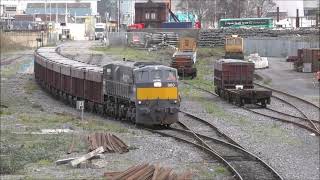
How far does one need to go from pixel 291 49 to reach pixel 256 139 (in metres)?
55.6

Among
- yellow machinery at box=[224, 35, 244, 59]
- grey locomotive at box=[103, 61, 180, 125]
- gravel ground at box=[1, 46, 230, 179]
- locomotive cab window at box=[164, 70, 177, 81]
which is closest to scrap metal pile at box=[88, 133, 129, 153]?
→ gravel ground at box=[1, 46, 230, 179]

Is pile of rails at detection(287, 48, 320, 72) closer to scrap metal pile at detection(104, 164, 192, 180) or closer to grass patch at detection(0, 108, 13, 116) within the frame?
grass patch at detection(0, 108, 13, 116)

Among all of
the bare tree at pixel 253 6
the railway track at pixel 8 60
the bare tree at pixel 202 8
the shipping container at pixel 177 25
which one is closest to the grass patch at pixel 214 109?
the railway track at pixel 8 60

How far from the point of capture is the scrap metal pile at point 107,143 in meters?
21.0

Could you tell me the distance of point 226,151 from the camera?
2169cm

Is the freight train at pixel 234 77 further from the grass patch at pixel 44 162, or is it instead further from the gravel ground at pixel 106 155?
the grass patch at pixel 44 162

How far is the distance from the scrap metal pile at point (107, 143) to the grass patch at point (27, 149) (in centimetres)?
88

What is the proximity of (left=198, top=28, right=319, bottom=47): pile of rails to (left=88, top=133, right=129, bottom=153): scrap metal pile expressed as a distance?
63.1m

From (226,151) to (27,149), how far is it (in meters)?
6.18

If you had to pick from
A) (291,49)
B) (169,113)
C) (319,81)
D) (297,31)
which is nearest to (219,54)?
(291,49)

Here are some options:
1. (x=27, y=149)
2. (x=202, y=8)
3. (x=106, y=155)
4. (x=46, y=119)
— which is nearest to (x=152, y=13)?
(x=202, y=8)

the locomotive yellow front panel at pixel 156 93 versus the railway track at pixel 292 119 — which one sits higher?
the locomotive yellow front panel at pixel 156 93

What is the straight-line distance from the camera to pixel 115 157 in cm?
1998

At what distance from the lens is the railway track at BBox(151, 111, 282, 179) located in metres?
18.0
